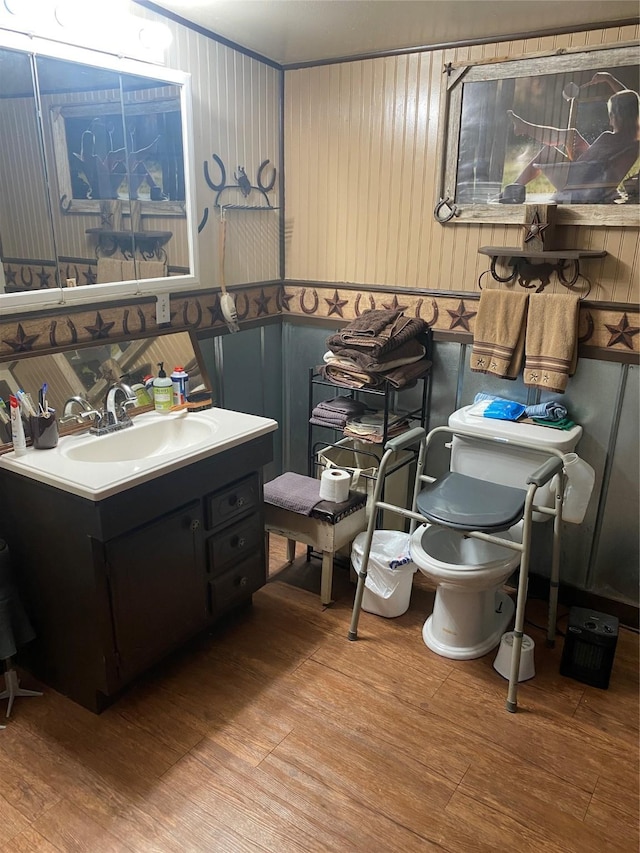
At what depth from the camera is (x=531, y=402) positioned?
2.47 meters

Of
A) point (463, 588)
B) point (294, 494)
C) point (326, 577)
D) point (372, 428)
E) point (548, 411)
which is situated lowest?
point (326, 577)

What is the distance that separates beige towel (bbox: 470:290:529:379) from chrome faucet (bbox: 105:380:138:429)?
1341 millimetres

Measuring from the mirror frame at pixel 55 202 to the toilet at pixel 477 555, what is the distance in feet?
4.01

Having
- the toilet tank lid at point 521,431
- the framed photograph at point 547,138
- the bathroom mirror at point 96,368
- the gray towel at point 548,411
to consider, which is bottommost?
the toilet tank lid at point 521,431

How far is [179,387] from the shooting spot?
2363 millimetres

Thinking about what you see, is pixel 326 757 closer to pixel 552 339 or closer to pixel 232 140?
pixel 552 339

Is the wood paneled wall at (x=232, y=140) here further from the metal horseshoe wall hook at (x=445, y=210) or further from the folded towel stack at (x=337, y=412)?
the metal horseshoe wall hook at (x=445, y=210)

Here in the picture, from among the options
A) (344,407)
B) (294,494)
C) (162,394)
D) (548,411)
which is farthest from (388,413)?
(162,394)

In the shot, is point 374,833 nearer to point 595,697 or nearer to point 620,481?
point 595,697

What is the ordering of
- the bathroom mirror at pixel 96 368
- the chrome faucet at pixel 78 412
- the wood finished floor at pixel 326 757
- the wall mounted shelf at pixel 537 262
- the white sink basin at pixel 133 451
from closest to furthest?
the wood finished floor at pixel 326 757, the white sink basin at pixel 133 451, the bathroom mirror at pixel 96 368, the chrome faucet at pixel 78 412, the wall mounted shelf at pixel 537 262

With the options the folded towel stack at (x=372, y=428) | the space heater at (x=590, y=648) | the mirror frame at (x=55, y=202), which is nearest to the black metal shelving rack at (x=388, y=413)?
the folded towel stack at (x=372, y=428)

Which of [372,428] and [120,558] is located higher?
[372,428]

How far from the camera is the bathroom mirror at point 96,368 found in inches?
77.7

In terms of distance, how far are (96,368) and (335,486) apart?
991mm
